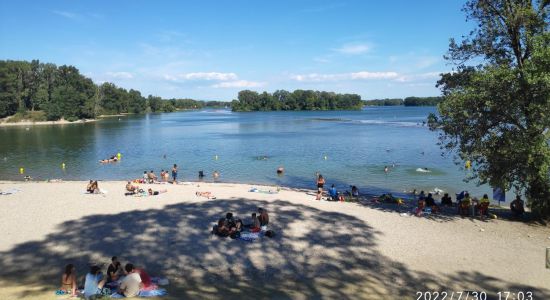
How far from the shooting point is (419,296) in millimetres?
11750

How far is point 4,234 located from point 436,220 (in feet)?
66.4

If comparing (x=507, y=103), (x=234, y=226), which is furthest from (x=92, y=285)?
(x=507, y=103)

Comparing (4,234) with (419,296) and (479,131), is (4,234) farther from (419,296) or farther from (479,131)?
(479,131)

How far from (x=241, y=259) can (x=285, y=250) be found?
1859 millimetres

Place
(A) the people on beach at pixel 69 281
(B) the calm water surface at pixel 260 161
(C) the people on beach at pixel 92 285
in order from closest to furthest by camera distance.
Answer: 1. (C) the people on beach at pixel 92 285
2. (A) the people on beach at pixel 69 281
3. (B) the calm water surface at pixel 260 161

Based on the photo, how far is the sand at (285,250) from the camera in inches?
486

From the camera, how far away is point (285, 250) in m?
15.2

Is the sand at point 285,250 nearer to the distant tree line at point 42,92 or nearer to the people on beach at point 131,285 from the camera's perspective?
the people on beach at point 131,285

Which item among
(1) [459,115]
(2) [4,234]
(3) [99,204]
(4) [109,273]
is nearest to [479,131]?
(1) [459,115]

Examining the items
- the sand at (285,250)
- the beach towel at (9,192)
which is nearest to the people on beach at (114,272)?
the sand at (285,250)

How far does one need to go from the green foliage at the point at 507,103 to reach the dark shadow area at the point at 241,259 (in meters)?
6.96

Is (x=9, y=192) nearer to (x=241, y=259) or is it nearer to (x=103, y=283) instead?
(x=103, y=283)

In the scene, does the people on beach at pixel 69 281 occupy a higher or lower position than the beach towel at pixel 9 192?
higher

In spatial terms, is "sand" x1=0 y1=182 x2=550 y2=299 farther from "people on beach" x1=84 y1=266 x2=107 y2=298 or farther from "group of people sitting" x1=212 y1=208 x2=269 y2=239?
"people on beach" x1=84 y1=266 x2=107 y2=298
